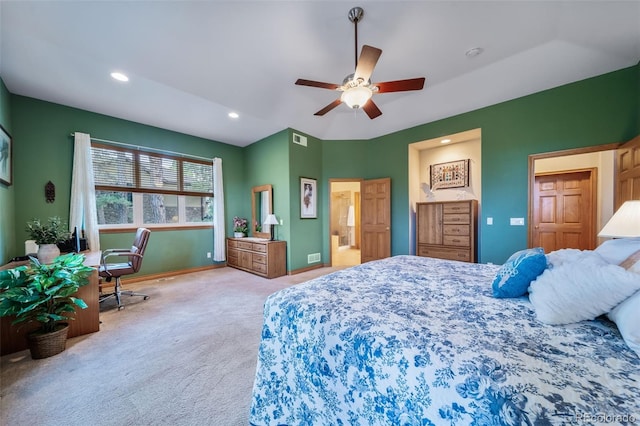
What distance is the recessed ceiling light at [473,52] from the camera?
2691 millimetres

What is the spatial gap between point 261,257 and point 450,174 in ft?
13.1

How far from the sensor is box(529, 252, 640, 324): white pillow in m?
0.91

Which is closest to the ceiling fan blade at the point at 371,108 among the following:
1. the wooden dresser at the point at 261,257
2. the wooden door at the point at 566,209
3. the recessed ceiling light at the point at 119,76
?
the wooden dresser at the point at 261,257

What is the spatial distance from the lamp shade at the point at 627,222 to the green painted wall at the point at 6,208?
6.40 metres

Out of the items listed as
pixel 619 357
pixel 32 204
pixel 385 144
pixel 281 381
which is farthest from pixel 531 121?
pixel 32 204

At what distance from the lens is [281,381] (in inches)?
47.4

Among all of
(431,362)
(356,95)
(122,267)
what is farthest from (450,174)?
(122,267)

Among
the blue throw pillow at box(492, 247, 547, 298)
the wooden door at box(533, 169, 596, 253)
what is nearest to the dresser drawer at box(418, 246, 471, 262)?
the wooden door at box(533, 169, 596, 253)

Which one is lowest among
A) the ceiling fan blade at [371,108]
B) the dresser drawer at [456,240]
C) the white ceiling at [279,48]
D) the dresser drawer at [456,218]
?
the dresser drawer at [456,240]

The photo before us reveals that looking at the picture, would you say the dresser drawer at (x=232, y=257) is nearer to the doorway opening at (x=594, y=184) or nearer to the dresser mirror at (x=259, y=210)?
the dresser mirror at (x=259, y=210)

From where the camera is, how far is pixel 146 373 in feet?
5.73

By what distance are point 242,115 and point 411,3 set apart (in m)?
2.85

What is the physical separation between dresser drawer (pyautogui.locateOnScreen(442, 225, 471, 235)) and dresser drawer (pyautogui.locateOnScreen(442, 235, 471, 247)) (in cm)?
6

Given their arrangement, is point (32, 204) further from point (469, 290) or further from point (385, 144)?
point (385, 144)
